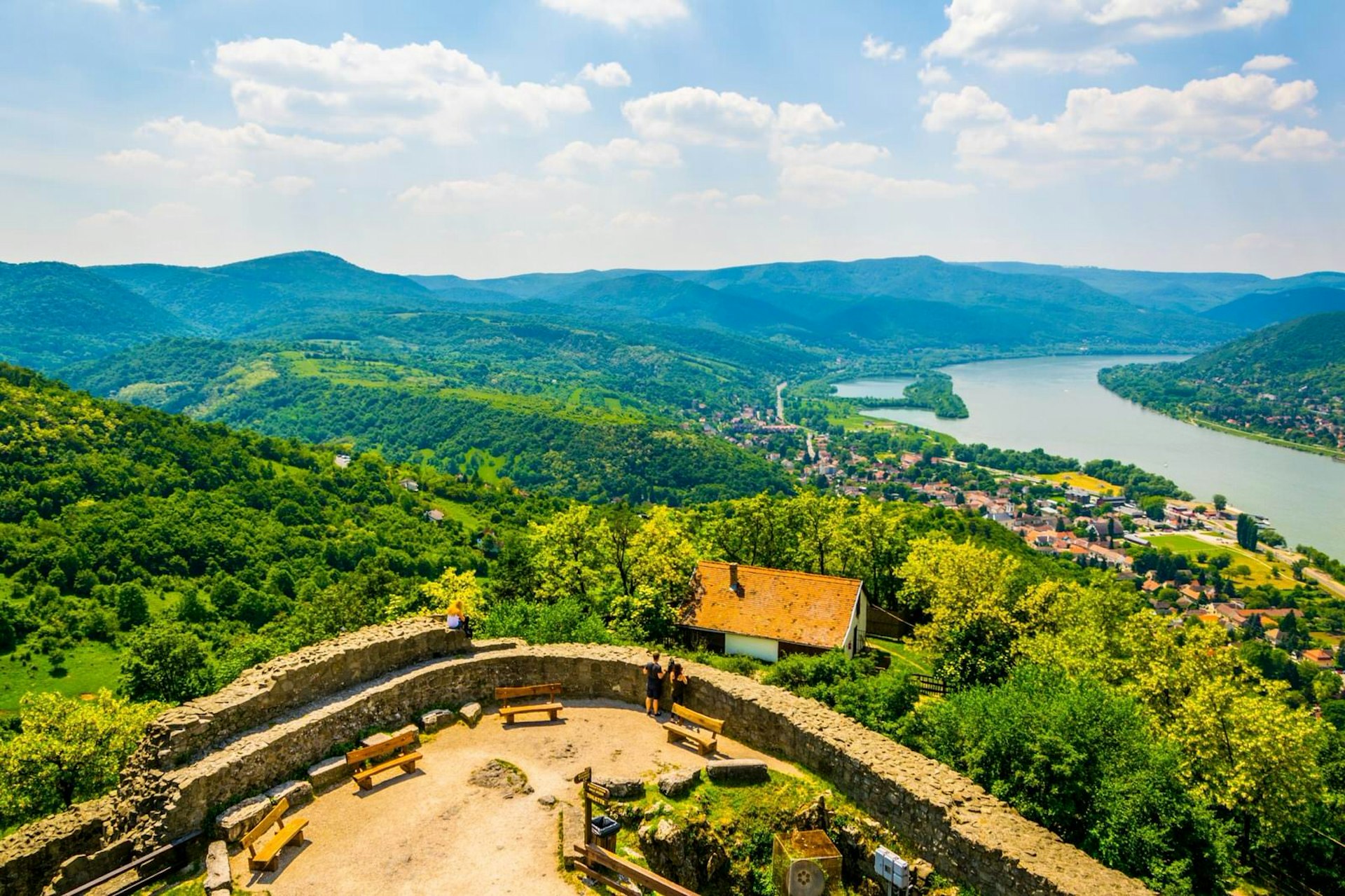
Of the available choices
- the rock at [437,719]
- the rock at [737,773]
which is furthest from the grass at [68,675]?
the rock at [737,773]

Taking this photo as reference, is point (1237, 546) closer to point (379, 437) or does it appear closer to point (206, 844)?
point (206, 844)

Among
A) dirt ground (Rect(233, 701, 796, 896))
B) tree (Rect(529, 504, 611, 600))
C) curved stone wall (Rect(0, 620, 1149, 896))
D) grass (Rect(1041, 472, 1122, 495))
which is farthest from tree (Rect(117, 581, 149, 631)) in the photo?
grass (Rect(1041, 472, 1122, 495))

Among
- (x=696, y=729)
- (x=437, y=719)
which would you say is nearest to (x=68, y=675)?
(x=437, y=719)

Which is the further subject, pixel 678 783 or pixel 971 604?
pixel 971 604

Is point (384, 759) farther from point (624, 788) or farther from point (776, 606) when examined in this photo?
point (776, 606)

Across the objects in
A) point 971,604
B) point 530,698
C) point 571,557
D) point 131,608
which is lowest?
point 131,608
